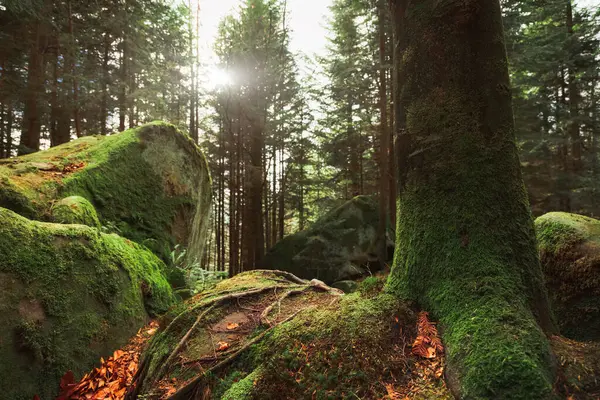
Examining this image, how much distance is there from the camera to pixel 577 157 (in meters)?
14.7

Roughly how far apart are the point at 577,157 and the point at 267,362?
1878 cm

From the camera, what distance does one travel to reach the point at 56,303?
295 cm

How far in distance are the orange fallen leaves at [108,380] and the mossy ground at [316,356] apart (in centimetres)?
35

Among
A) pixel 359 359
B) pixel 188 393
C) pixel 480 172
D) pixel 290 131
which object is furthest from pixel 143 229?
pixel 290 131

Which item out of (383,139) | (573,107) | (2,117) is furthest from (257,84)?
(573,107)

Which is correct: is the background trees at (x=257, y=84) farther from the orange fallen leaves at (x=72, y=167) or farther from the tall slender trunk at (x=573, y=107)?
the orange fallen leaves at (x=72, y=167)

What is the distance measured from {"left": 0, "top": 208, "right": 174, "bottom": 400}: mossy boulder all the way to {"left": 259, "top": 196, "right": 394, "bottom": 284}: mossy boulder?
28.6 feet

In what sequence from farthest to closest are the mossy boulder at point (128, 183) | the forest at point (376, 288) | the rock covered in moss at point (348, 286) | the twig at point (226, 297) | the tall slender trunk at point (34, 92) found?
the tall slender trunk at point (34, 92) → the rock covered in moss at point (348, 286) → the mossy boulder at point (128, 183) → the twig at point (226, 297) → the forest at point (376, 288)

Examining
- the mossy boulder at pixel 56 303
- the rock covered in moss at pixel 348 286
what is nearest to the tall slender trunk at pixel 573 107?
the rock covered in moss at pixel 348 286

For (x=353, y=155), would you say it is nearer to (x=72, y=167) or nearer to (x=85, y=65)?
(x=85, y=65)

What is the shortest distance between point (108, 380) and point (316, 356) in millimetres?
2303

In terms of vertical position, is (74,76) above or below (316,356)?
above

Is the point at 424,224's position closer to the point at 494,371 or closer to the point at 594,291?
the point at 494,371

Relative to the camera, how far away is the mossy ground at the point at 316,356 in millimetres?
1879
